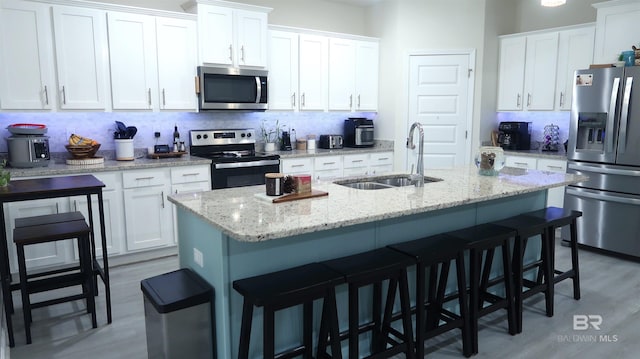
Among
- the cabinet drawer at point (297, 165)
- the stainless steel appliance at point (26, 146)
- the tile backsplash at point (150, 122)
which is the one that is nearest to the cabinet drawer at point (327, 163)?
the cabinet drawer at point (297, 165)

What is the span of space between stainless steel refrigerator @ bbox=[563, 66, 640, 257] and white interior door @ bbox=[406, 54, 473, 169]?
1.35m

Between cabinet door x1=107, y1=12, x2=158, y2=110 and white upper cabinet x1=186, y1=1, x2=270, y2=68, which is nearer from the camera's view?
cabinet door x1=107, y1=12, x2=158, y2=110

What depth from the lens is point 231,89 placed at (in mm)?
4727

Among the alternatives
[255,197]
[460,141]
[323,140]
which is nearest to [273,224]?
[255,197]

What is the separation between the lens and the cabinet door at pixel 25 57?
12.0 ft

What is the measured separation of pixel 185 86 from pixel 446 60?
323 cm

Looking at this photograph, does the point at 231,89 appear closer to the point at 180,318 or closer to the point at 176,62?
the point at 176,62

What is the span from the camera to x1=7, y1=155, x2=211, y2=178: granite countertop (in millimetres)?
3604

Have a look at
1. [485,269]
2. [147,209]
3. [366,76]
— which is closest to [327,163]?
[366,76]

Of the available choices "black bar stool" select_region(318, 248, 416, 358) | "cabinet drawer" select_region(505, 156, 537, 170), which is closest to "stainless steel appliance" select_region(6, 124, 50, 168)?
"black bar stool" select_region(318, 248, 416, 358)

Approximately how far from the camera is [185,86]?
451cm

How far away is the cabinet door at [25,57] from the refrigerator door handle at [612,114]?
518cm

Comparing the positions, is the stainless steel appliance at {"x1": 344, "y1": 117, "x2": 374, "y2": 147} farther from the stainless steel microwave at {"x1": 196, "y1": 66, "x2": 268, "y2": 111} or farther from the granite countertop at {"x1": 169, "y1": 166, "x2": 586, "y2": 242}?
the granite countertop at {"x1": 169, "y1": 166, "x2": 586, "y2": 242}

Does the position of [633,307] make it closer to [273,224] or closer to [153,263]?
[273,224]
